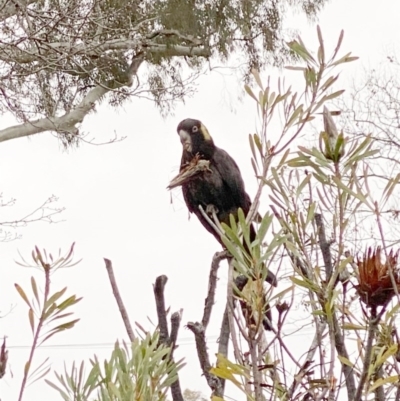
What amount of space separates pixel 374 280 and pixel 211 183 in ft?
3.78

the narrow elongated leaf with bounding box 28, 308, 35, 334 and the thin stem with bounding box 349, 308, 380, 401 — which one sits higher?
the narrow elongated leaf with bounding box 28, 308, 35, 334

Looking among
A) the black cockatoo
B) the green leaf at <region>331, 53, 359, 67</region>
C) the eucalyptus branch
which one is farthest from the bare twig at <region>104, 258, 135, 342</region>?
the eucalyptus branch

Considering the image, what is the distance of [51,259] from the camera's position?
0.82 feet

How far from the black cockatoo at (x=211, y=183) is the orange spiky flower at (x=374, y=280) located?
109cm

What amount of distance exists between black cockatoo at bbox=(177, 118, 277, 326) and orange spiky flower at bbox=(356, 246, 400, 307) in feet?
3.59

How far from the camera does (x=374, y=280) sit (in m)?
0.19

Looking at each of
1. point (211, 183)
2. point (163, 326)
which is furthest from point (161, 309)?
point (211, 183)

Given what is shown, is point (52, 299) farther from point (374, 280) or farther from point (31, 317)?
point (374, 280)

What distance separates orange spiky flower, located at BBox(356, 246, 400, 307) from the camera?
0.19 m

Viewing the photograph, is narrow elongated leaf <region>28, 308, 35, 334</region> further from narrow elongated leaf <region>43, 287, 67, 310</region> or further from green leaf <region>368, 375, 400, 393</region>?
green leaf <region>368, 375, 400, 393</region>

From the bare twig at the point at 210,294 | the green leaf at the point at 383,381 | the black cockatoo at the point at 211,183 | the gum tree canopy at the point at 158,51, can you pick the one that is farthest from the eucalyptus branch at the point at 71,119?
the green leaf at the point at 383,381

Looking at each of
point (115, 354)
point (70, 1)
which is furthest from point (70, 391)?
point (70, 1)

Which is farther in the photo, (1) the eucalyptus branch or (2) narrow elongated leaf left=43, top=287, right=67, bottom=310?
(1) the eucalyptus branch

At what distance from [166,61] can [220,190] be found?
187 centimetres
